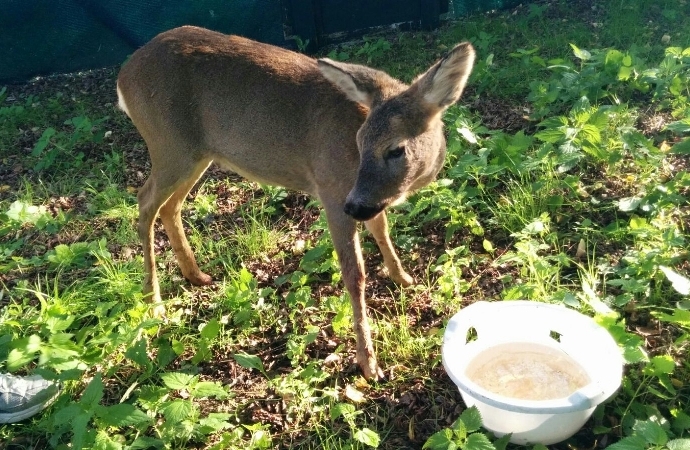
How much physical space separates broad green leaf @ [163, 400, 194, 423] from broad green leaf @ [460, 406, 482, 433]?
1161 mm

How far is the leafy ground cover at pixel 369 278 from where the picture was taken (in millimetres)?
2803

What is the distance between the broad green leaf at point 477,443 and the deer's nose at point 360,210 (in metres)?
1.05

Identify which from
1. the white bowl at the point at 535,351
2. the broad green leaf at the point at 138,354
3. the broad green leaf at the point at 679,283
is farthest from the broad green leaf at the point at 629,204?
the broad green leaf at the point at 138,354

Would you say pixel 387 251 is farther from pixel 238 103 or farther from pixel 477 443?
pixel 477 443

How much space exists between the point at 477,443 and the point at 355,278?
44.7 inches

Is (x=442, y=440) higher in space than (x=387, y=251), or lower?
higher

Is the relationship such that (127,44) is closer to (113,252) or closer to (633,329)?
(113,252)

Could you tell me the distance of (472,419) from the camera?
2430 millimetres

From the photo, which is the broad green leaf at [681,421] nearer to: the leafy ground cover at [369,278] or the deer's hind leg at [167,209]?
the leafy ground cover at [369,278]

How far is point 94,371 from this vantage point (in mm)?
3316

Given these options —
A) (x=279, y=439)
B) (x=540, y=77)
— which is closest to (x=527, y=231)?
(x=279, y=439)

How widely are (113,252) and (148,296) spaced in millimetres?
788

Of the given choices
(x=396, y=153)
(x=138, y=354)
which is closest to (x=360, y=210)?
(x=396, y=153)

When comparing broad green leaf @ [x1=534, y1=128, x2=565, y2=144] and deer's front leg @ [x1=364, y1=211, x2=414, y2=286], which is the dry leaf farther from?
broad green leaf @ [x1=534, y1=128, x2=565, y2=144]
